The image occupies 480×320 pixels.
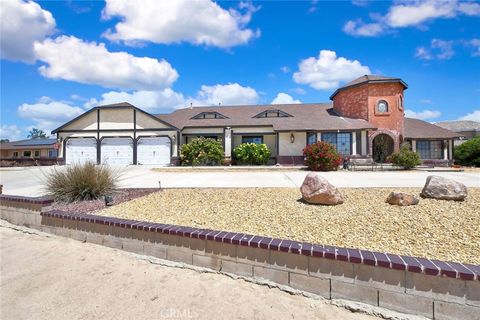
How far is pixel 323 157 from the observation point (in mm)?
15711

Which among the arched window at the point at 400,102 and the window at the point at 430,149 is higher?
the arched window at the point at 400,102

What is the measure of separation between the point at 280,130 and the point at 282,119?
2.52 m

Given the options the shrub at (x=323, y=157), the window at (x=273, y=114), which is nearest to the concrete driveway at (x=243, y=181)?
the shrub at (x=323, y=157)

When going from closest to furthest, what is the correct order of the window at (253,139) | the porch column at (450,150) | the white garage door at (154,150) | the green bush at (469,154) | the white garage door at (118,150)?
the green bush at (469,154)
the porch column at (450,150)
the white garage door at (154,150)
the white garage door at (118,150)
the window at (253,139)

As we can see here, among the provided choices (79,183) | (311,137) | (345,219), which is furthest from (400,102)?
(79,183)

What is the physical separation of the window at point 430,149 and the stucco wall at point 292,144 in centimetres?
962

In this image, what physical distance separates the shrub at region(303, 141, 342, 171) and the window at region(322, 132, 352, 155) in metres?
5.15

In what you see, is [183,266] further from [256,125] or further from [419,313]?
[256,125]

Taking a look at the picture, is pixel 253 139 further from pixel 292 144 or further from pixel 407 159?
pixel 407 159

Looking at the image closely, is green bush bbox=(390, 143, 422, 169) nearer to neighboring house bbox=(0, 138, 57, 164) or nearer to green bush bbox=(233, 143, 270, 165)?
green bush bbox=(233, 143, 270, 165)

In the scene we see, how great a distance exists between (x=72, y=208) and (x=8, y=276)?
7.63 feet

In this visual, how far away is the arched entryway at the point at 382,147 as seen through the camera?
69.3ft

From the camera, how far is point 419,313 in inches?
101

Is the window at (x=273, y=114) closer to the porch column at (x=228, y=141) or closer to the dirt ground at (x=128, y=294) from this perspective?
the porch column at (x=228, y=141)
